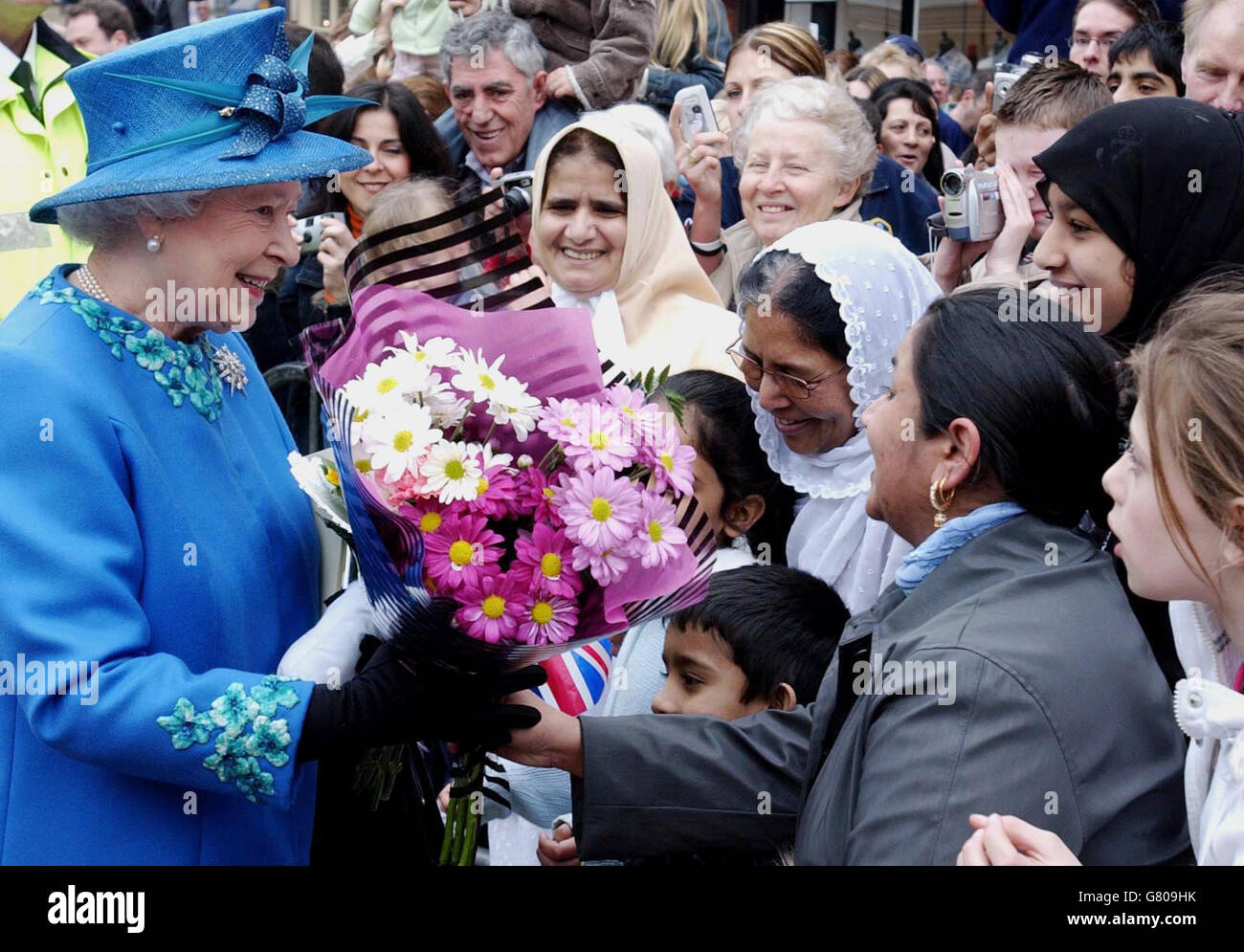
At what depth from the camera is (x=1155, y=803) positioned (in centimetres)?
193

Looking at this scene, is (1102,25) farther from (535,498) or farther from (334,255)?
(535,498)

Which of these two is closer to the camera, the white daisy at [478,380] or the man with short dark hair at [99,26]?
the white daisy at [478,380]

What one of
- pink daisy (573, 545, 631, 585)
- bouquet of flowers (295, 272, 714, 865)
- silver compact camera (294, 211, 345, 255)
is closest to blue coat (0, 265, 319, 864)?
bouquet of flowers (295, 272, 714, 865)

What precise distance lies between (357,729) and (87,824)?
18.8 inches

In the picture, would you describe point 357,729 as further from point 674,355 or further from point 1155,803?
point 674,355

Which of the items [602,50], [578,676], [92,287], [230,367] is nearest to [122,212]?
[92,287]

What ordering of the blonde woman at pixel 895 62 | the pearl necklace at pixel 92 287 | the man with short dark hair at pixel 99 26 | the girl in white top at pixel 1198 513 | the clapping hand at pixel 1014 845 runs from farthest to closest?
the blonde woman at pixel 895 62, the man with short dark hair at pixel 99 26, the pearl necklace at pixel 92 287, the girl in white top at pixel 1198 513, the clapping hand at pixel 1014 845

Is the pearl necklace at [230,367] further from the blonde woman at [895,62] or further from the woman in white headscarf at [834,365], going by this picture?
the blonde woman at [895,62]

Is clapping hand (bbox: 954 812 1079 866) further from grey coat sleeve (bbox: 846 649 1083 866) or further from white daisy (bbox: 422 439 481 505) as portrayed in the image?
white daisy (bbox: 422 439 481 505)

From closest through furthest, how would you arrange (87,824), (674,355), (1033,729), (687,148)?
(1033,729)
(87,824)
(674,355)
(687,148)

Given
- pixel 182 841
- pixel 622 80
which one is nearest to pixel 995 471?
pixel 182 841

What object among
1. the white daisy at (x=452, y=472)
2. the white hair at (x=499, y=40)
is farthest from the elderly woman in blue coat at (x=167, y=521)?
the white hair at (x=499, y=40)

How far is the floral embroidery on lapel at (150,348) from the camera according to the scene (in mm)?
2281

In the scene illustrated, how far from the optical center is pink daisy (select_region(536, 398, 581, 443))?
202 centimetres
